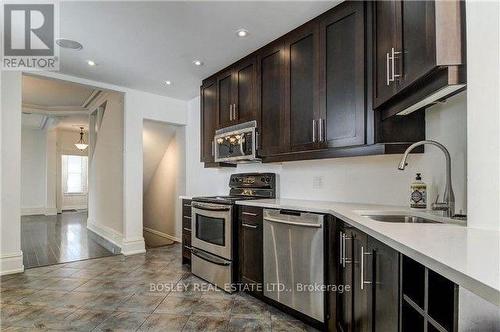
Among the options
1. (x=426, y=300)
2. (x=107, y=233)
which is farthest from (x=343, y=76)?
(x=107, y=233)

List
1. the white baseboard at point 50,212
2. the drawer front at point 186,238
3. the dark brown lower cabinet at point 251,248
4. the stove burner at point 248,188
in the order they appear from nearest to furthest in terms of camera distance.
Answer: the dark brown lower cabinet at point 251,248
the stove burner at point 248,188
the drawer front at point 186,238
the white baseboard at point 50,212

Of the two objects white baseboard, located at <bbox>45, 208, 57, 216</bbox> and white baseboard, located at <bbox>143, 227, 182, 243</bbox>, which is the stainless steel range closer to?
white baseboard, located at <bbox>143, 227, 182, 243</bbox>

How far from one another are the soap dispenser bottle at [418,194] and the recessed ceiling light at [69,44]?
130 inches

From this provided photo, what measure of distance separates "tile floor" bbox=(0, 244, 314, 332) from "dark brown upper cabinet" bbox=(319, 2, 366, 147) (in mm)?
1552

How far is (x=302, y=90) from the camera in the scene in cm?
257

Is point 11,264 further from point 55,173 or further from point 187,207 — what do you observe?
point 55,173

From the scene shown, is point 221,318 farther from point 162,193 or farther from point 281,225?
point 162,193

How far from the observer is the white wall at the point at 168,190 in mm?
5115

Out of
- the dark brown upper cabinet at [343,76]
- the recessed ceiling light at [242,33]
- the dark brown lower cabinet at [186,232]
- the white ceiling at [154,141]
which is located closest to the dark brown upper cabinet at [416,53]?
the dark brown upper cabinet at [343,76]

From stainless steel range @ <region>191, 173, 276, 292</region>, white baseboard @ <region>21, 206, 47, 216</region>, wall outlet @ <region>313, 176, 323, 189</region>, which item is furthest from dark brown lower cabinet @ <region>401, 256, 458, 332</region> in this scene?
white baseboard @ <region>21, 206, 47, 216</region>

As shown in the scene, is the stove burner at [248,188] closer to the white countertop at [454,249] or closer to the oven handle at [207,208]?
the oven handle at [207,208]

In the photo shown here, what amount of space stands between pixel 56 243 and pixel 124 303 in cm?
324

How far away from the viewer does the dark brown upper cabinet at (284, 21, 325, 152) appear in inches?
95.9

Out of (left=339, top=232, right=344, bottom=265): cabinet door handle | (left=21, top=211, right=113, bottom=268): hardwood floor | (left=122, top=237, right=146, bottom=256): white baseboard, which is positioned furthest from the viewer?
(left=122, top=237, right=146, bottom=256): white baseboard
